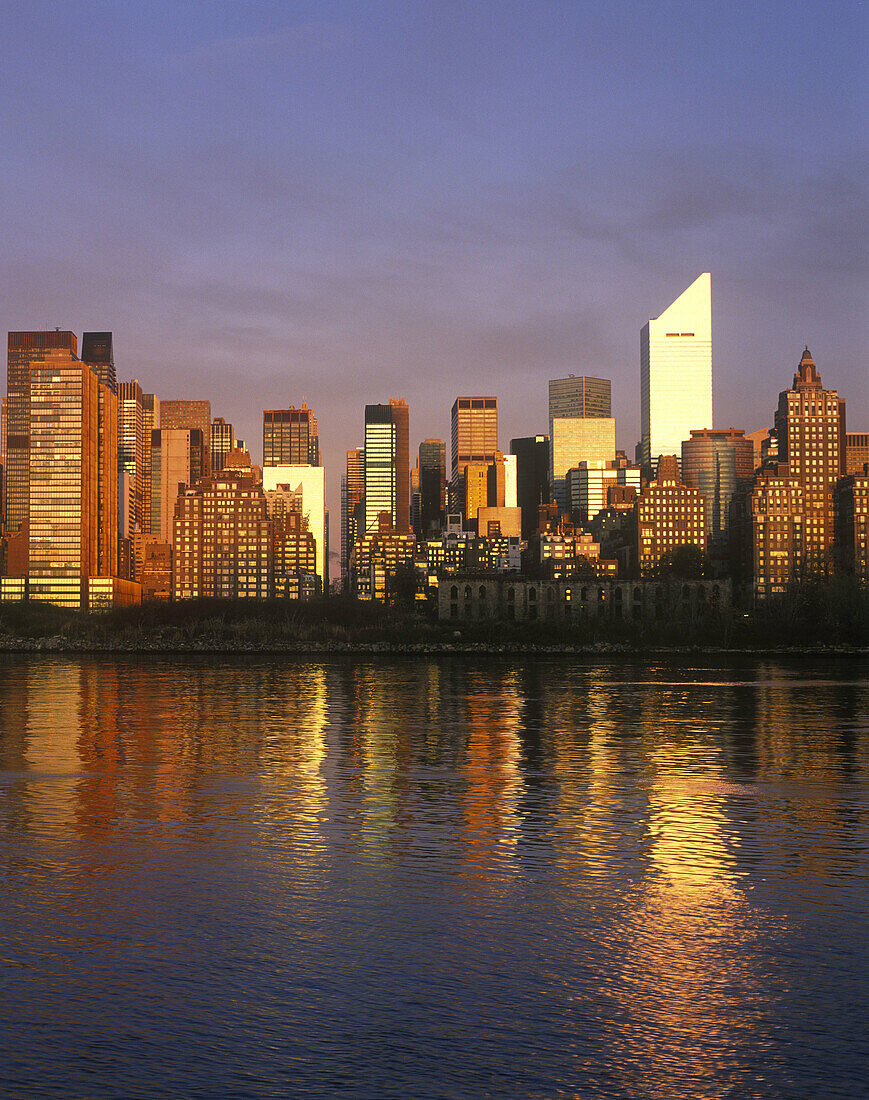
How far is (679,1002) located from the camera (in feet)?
52.5

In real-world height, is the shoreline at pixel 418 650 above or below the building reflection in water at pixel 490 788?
below

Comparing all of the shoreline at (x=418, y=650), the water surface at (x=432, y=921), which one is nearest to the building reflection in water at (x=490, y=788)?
the water surface at (x=432, y=921)

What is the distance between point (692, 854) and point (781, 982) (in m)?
9.06

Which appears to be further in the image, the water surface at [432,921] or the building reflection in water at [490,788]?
the building reflection in water at [490,788]

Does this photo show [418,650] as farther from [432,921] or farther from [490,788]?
[432,921]

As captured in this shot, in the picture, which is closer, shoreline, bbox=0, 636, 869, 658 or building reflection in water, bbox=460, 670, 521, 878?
building reflection in water, bbox=460, 670, 521, 878

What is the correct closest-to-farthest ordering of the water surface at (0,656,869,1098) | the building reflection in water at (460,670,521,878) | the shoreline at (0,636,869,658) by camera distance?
the water surface at (0,656,869,1098) → the building reflection in water at (460,670,521,878) → the shoreline at (0,636,869,658)

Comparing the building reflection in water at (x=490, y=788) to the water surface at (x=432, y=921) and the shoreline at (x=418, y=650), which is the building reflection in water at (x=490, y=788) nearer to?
the water surface at (x=432, y=921)

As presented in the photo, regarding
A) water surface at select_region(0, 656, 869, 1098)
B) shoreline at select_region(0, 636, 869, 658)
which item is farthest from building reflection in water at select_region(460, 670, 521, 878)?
shoreline at select_region(0, 636, 869, 658)

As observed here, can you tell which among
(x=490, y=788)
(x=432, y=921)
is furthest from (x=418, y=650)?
(x=432, y=921)

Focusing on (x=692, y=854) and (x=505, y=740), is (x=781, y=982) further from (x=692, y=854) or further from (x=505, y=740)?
(x=505, y=740)

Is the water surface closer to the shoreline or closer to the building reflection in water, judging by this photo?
the building reflection in water

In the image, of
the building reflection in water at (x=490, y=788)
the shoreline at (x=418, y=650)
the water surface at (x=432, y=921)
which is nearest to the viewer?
the water surface at (x=432, y=921)

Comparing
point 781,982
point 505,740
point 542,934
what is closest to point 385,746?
point 505,740
